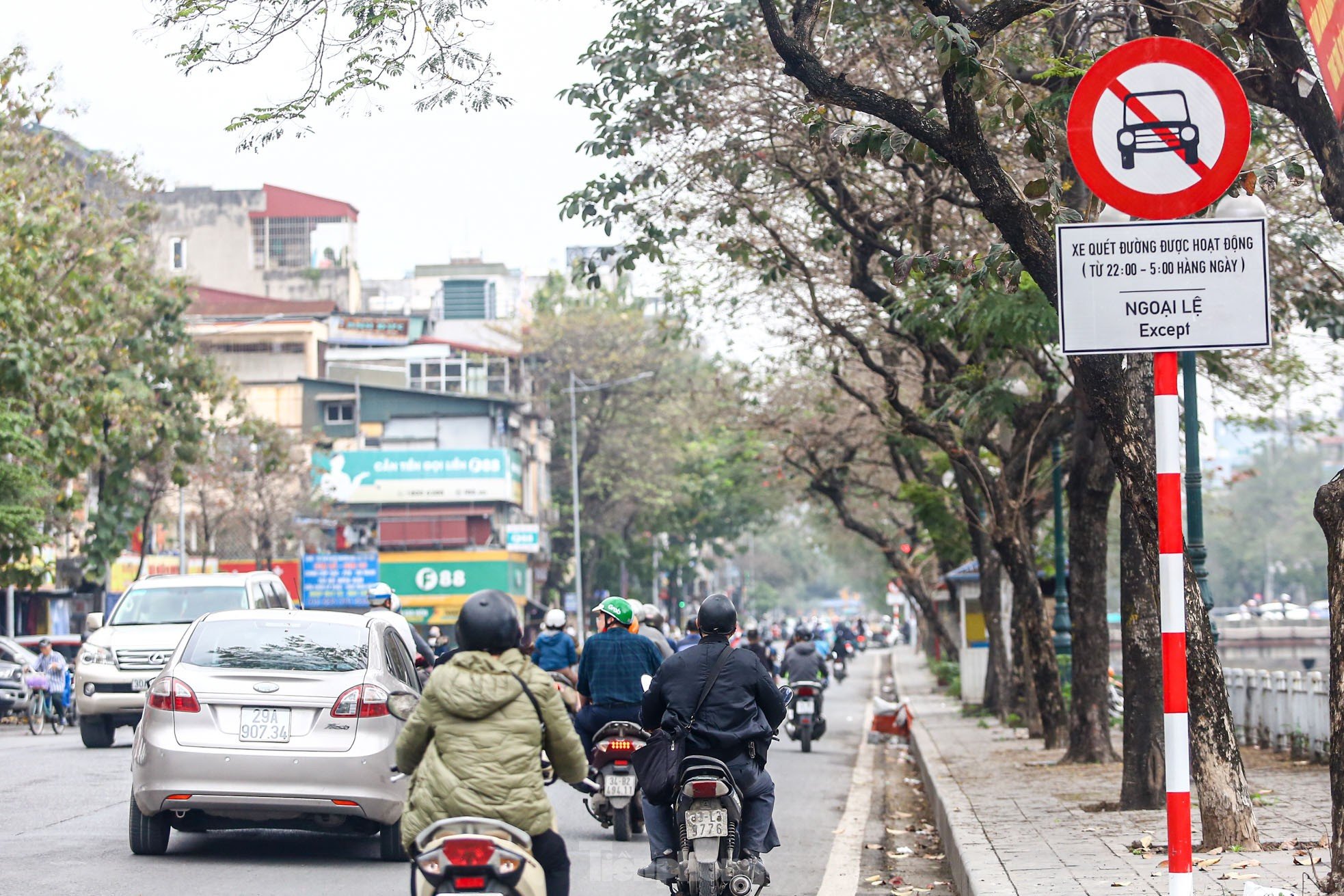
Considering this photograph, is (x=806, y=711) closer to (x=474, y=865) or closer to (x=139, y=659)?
(x=139, y=659)

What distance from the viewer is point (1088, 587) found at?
15008mm

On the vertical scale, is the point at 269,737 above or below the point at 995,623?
above

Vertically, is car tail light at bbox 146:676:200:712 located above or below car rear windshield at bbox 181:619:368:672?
below

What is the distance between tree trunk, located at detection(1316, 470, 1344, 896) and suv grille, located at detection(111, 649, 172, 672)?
12995 mm

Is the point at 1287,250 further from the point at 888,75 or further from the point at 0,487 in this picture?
the point at 0,487

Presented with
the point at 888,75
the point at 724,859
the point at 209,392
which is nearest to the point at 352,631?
the point at 724,859

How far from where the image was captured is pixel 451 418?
2248 inches

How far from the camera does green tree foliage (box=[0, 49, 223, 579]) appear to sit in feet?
74.5

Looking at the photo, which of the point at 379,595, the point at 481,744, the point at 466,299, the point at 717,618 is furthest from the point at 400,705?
the point at 466,299

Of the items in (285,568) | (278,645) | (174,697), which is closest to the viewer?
(174,697)

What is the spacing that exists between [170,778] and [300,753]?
29.0 inches

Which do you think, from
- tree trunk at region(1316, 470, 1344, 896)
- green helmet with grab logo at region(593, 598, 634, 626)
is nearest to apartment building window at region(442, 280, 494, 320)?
green helmet with grab logo at region(593, 598, 634, 626)

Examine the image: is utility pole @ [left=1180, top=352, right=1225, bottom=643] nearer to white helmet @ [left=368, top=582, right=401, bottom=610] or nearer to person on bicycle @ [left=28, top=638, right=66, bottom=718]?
white helmet @ [left=368, top=582, right=401, bottom=610]

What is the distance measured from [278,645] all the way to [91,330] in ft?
69.4
